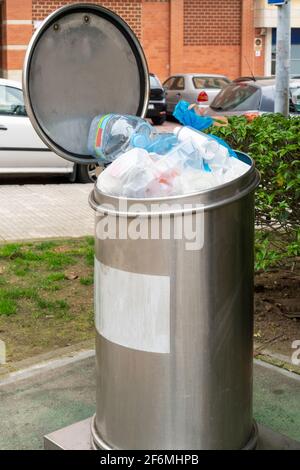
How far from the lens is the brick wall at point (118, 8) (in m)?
30.7

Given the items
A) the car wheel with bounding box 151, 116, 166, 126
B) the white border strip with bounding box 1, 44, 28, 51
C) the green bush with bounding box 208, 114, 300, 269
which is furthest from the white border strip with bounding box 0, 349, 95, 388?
the white border strip with bounding box 1, 44, 28, 51

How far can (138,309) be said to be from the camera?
3.16 m

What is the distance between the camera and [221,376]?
3.24 metres

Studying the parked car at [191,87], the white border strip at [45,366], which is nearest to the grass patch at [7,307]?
the white border strip at [45,366]

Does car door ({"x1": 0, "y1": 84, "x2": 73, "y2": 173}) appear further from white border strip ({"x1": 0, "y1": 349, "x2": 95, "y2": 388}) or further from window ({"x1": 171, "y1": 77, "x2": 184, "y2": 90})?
window ({"x1": 171, "y1": 77, "x2": 184, "y2": 90})

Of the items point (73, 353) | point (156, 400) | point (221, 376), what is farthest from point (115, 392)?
point (73, 353)

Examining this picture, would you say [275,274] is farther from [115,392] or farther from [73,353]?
[115,392]

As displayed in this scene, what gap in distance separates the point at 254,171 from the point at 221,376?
90 centimetres

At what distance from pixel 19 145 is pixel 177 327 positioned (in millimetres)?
9007

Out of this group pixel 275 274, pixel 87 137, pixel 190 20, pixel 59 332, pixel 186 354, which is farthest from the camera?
pixel 190 20

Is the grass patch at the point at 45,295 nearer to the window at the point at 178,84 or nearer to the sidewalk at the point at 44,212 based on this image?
the sidewalk at the point at 44,212

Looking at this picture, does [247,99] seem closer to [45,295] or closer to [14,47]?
[45,295]

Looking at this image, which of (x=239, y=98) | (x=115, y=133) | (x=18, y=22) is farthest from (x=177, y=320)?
(x=18, y=22)

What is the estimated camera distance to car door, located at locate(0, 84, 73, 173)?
11.7 metres
